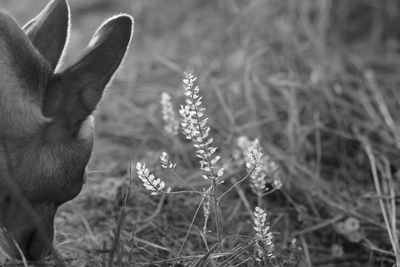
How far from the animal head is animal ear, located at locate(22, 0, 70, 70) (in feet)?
1.36

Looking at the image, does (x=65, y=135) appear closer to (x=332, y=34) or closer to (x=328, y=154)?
(x=328, y=154)

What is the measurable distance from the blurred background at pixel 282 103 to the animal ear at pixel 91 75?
1.59ft

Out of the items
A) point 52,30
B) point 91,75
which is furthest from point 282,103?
point 91,75

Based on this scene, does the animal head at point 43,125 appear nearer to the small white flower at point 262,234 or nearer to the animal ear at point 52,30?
the animal ear at point 52,30

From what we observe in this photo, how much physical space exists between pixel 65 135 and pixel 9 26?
48cm

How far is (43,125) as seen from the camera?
250 centimetres

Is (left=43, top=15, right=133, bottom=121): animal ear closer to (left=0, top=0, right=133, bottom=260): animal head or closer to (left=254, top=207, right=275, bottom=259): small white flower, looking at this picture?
(left=0, top=0, right=133, bottom=260): animal head

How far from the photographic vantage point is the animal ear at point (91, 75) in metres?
2.50

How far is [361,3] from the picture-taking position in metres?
6.32

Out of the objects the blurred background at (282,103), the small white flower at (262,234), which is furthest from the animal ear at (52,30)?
the small white flower at (262,234)

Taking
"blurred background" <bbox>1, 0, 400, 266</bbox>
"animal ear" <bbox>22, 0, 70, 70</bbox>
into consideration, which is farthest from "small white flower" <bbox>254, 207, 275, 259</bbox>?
"animal ear" <bbox>22, 0, 70, 70</bbox>

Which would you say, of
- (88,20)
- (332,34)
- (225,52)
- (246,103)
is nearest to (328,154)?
(246,103)

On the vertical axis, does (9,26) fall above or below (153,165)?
above

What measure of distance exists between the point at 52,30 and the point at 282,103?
90.9 inches
